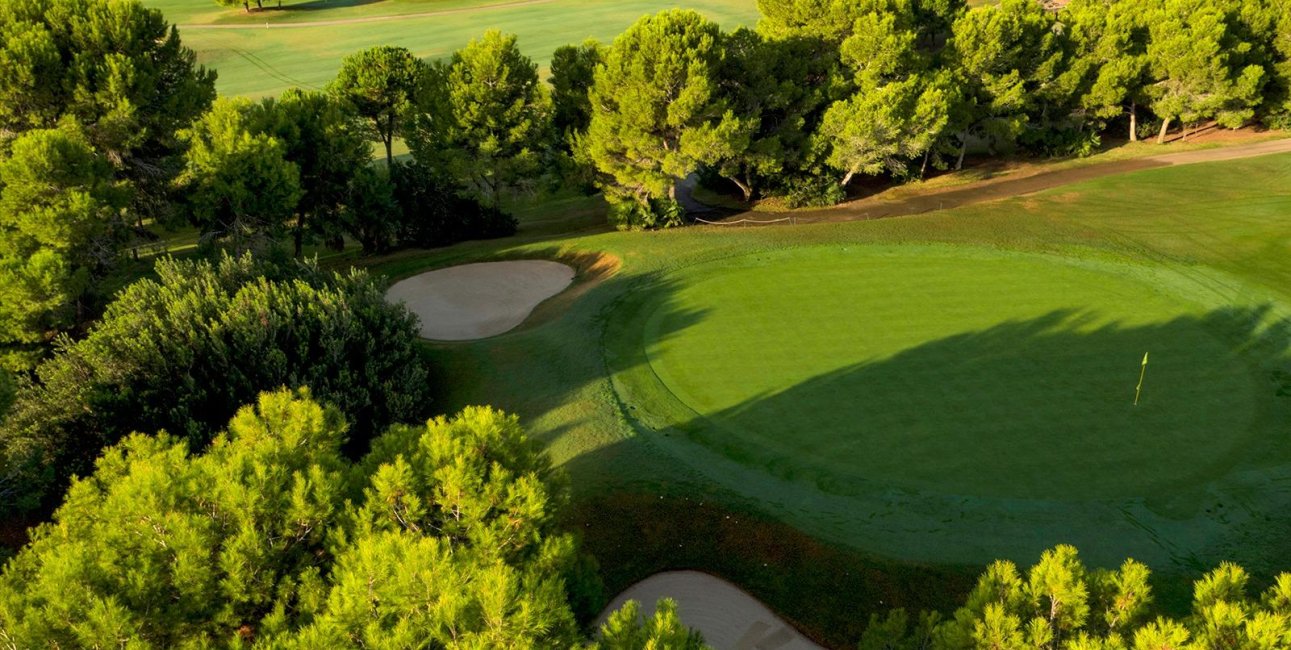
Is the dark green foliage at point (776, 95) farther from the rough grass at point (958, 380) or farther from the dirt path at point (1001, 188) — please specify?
the rough grass at point (958, 380)

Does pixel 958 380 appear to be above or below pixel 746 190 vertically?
below

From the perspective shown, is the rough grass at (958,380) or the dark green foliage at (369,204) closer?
the rough grass at (958,380)

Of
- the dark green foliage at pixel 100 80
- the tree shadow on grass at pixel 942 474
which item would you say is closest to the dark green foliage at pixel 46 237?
the dark green foliage at pixel 100 80

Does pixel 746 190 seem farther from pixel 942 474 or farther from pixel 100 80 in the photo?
pixel 100 80

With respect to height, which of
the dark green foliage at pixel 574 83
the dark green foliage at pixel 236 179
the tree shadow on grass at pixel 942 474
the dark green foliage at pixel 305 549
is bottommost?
the tree shadow on grass at pixel 942 474

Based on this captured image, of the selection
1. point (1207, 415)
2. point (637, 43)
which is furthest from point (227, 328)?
point (1207, 415)

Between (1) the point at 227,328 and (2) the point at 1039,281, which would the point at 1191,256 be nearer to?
(2) the point at 1039,281

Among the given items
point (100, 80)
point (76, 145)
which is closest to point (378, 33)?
point (100, 80)

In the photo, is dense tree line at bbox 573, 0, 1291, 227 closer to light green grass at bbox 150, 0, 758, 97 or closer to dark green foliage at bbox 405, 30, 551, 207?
dark green foliage at bbox 405, 30, 551, 207
